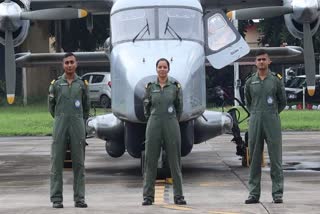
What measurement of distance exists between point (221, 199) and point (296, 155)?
7.58m

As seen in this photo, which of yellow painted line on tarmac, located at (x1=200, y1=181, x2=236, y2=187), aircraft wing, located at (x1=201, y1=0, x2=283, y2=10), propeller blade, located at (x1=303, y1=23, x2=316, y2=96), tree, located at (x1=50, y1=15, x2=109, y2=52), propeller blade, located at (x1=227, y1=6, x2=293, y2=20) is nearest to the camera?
yellow painted line on tarmac, located at (x1=200, y1=181, x2=236, y2=187)

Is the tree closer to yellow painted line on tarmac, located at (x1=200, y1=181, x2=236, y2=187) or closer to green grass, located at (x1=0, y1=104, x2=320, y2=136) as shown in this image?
green grass, located at (x1=0, y1=104, x2=320, y2=136)

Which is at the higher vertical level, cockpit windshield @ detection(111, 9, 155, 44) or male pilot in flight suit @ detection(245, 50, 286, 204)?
cockpit windshield @ detection(111, 9, 155, 44)

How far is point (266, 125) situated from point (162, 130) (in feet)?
4.51

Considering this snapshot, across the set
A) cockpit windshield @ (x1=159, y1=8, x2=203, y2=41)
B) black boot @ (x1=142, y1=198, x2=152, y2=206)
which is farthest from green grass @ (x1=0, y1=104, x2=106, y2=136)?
black boot @ (x1=142, y1=198, x2=152, y2=206)

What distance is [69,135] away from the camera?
10.1m

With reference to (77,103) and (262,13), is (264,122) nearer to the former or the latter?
(77,103)

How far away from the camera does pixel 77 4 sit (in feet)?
63.4

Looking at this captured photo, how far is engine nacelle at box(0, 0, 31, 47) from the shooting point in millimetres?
17156

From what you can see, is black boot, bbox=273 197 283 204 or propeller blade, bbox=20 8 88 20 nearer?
black boot, bbox=273 197 283 204

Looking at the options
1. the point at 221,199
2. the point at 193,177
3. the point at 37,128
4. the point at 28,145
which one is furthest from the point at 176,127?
the point at 37,128

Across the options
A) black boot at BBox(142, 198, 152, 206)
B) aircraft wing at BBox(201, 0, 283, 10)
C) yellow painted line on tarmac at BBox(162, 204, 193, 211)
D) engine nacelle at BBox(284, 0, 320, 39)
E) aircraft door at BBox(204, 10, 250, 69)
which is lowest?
yellow painted line on tarmac at BBox(162, 204, 193, 211)

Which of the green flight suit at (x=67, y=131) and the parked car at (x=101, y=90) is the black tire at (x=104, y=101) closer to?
the parked car at (x=101, y=90)

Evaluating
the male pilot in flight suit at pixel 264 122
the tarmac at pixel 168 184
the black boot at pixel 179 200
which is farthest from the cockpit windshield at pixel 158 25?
the black boot at pixel 179 200
